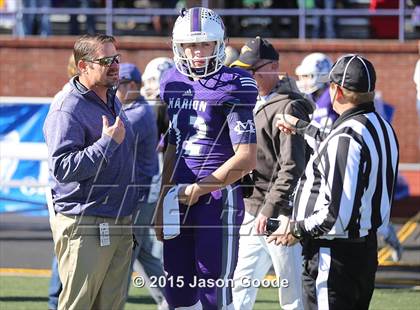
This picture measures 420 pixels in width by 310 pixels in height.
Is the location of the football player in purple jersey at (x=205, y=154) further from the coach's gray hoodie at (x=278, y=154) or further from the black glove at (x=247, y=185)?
the coach's gray hoodie at (x=278, y=154)

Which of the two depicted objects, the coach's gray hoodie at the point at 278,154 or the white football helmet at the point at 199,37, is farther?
the coach's gray hoodie at the point at 278,154

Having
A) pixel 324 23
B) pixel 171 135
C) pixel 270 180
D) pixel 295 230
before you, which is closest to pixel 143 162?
pixel 270 180

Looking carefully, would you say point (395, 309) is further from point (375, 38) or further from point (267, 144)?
point (375, 38)

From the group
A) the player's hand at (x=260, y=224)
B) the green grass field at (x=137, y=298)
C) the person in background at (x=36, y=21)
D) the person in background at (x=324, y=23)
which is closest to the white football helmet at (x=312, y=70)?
the green grass field at (x=137, y=298)

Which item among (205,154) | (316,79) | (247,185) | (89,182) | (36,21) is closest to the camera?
(89,182)

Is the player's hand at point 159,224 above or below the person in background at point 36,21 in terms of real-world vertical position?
below

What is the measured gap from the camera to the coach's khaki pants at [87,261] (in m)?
5.66

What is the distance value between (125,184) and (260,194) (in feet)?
4.89

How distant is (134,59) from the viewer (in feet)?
47.9

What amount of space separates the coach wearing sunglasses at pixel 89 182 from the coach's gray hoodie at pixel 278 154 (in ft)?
4.21

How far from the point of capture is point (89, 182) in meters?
5.67

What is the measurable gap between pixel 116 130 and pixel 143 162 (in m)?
2.43

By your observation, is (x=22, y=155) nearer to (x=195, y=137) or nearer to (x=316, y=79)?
(x=316, y=79)

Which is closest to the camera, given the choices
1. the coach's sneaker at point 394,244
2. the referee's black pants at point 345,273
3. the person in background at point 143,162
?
the referee's black pants at point 345,273
